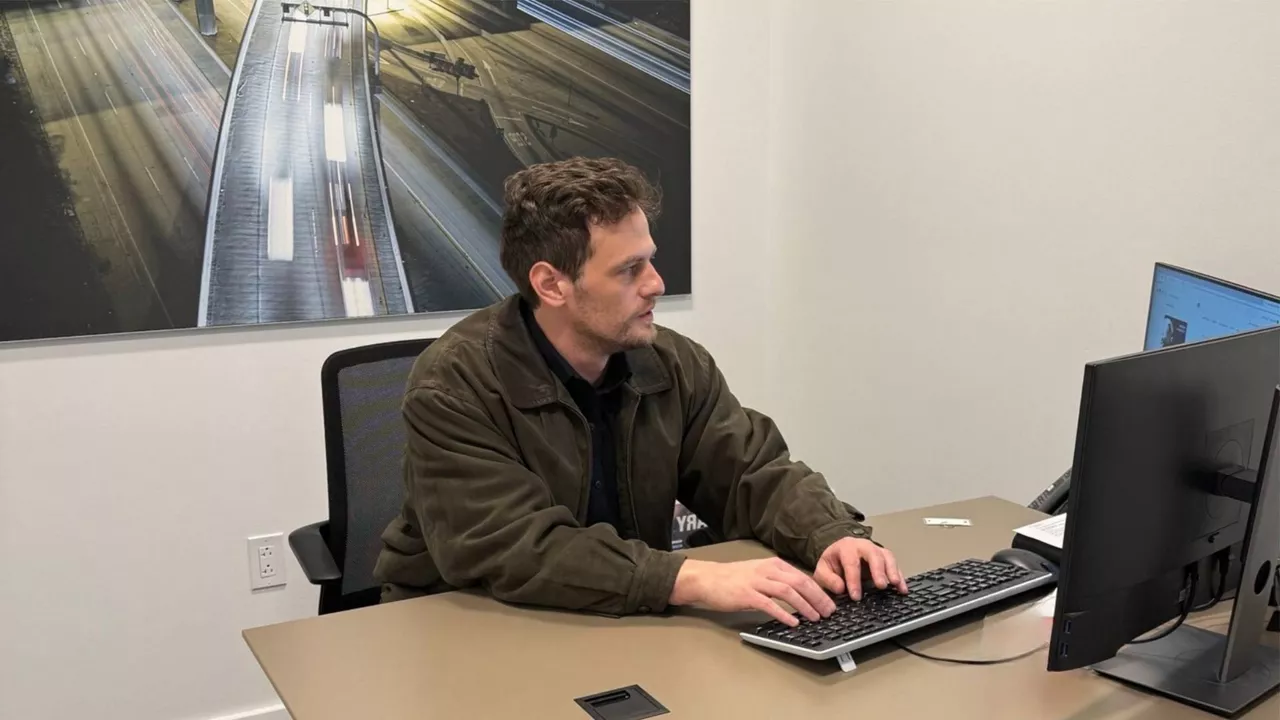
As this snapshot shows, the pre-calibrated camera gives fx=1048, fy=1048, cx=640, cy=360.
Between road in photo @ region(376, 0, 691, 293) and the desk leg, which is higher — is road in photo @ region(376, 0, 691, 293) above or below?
above

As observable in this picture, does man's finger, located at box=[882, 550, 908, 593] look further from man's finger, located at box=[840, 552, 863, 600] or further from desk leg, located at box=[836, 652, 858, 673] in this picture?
desk leg, located at box=[836, 652, 858, 673]

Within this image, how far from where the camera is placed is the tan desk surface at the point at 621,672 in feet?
3.83

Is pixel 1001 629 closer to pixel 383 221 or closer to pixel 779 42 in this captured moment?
pixel 383 221

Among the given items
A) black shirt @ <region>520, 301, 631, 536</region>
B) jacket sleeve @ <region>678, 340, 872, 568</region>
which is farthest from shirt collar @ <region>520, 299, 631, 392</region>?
jacket sleeve @ <region>678, 340, 872, 568</region>

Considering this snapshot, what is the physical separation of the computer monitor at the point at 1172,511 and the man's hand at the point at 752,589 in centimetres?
32

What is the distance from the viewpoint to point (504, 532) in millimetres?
1438

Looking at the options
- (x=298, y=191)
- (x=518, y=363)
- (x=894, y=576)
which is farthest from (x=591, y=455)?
(x=298, y=191)

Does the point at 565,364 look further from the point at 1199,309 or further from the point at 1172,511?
the point at 1199,309

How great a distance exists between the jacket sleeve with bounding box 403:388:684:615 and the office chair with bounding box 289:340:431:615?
1.52ft

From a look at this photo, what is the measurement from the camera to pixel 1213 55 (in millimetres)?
1951

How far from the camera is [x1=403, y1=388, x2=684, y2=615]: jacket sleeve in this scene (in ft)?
4.62

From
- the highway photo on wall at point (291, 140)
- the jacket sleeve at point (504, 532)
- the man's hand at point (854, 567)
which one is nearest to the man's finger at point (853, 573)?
the man's hand at point (854, 567)

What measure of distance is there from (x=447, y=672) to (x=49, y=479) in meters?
1.58

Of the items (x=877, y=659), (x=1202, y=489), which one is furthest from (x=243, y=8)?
(x=1202, y=489)
